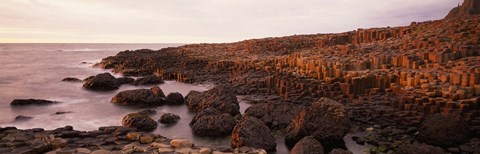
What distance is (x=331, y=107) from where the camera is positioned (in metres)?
8.06

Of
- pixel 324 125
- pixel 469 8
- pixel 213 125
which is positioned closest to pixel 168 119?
pixel 213 125

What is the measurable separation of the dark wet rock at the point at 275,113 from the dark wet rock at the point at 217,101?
3.60ft

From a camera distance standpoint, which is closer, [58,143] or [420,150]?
[420,150]

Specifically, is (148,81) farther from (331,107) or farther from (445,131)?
(445,131)

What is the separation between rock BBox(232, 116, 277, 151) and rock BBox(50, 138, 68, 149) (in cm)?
363

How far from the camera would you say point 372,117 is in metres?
9.86

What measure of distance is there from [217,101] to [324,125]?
13.6ft

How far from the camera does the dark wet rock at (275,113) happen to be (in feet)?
30.2

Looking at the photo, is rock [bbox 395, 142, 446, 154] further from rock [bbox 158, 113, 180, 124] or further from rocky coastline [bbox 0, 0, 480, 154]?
rock [bbox 158, 113, 180, 124]

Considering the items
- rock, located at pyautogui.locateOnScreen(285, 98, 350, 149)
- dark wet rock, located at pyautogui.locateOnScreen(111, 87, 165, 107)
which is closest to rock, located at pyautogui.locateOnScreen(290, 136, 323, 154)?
rock, located at pyautogui.locateOnScreen(285, 98, 350, 149)

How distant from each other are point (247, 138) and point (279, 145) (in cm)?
108

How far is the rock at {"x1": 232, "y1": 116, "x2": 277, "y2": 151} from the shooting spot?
7395mm

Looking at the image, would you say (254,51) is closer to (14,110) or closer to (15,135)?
(14,110)

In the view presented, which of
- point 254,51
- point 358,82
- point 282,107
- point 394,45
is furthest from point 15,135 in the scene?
point 254,51
